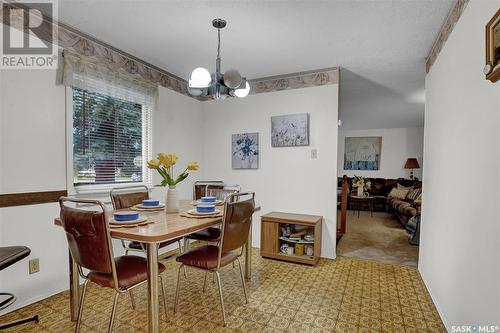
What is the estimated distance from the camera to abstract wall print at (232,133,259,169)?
3715mm

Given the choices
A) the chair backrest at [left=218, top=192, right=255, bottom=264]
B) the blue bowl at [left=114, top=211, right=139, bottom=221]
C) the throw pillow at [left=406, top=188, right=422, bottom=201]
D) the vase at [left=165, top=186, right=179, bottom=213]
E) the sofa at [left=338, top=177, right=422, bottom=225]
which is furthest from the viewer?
the sofa at [left=338, top=177, right=422, bottom=225]

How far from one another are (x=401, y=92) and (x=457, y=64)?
2.70 metres

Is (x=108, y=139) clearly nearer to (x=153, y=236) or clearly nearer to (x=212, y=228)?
(x=212, y=228)

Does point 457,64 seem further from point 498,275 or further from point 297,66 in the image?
point 297,66

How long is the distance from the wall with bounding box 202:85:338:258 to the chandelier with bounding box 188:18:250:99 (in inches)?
56.5

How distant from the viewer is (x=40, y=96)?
2125mm

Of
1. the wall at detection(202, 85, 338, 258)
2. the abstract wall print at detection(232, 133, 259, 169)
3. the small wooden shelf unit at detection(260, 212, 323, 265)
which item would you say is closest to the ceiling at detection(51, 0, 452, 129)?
the wall at detection(202, 85, 338, 258)

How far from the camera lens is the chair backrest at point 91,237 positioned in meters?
1.35

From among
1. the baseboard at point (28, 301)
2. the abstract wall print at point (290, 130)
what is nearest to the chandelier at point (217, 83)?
the abstract wall print at point (290, 130)

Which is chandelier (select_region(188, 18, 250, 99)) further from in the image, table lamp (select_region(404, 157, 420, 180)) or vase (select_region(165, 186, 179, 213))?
table lamp (select_region(404, 157, 420, 180))

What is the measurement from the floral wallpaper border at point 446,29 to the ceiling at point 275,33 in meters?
0.05

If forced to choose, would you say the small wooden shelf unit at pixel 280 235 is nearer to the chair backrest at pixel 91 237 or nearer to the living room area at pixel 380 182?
the living room area at pixel 380 182

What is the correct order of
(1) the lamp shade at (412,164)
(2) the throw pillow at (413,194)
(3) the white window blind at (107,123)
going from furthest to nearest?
(1) the lamp shade at (412,164) → (2) the throw pillow at (413,194) → (3) the white window blind at (107,123)

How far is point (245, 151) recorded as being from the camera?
3779 millimetres
